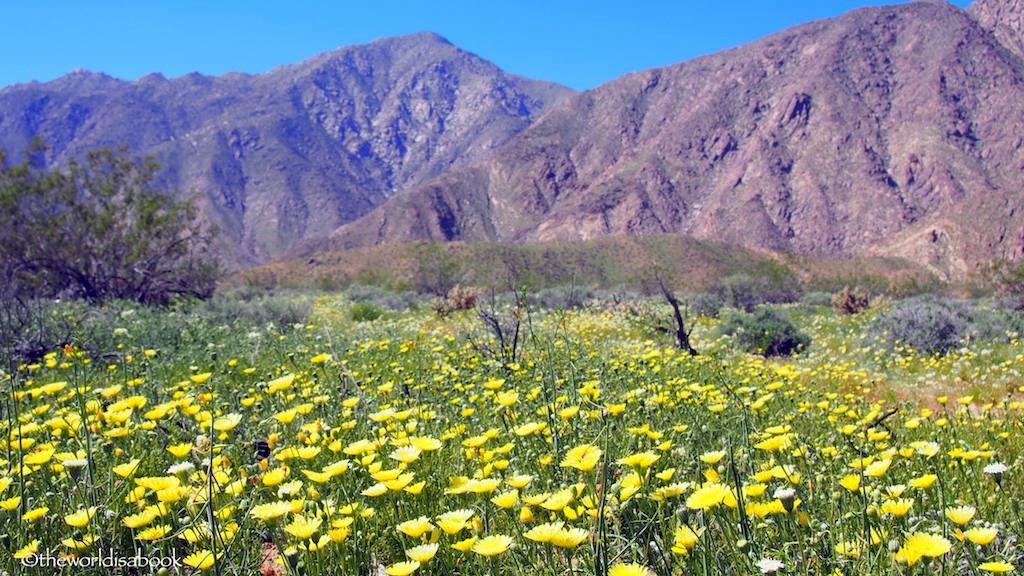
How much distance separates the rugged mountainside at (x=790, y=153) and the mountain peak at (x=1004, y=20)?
0.27m

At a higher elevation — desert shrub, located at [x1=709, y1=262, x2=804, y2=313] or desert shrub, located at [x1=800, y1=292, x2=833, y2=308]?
desert shrub, located at [x1=709, y1=262, x2=804, y2=313]

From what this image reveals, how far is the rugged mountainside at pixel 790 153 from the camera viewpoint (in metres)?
Result: 89.1

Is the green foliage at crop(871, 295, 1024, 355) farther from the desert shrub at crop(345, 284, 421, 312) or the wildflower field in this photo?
the desert shrub at crop(345, 284, 421, 312)

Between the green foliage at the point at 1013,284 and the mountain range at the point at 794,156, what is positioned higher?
the mountain range at the point at 794,156

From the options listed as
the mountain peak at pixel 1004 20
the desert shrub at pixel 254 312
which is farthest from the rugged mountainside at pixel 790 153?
the desert shrub at pixel 254 312

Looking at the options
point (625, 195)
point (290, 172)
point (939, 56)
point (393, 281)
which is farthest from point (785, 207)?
point (290, 172)

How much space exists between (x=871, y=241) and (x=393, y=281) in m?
82.4

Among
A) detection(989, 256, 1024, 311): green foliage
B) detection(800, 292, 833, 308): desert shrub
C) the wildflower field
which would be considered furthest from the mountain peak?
the wildflower field

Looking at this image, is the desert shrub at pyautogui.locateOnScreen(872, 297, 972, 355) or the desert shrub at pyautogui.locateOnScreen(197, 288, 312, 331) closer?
A: the desert shrub at pyautogui.locateOnScreen(872, 297, 972, 355)

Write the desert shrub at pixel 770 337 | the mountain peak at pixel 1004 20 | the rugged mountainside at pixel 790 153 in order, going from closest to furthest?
the desert shrub at pixel 770 337
the rugged mountainside at pixel 790 153
the mountain peak at pixel 1004 20

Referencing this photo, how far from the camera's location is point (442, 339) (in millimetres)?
6566

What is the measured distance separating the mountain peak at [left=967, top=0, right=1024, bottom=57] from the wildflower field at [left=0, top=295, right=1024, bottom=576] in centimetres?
13772

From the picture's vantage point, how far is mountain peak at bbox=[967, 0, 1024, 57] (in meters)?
101

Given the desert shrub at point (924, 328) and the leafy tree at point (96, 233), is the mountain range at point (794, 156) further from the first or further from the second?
the leafy tree at point (96, 233)
